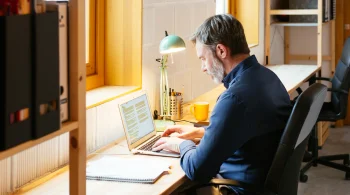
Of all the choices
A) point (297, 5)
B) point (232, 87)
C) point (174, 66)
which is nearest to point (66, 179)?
point (232, 87)

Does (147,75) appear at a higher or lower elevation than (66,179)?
higher

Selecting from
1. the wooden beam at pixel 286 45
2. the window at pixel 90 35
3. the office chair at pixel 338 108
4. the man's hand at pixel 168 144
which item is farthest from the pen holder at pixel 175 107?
the wooden beam at pixel 286 45

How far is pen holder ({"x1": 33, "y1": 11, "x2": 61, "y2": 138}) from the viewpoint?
1.47 meters

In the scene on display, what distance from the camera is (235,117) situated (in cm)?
245

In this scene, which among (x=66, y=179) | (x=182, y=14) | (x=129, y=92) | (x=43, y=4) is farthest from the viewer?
(x=182, y=14)

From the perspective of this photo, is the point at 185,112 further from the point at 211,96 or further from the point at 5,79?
the point at 5,79

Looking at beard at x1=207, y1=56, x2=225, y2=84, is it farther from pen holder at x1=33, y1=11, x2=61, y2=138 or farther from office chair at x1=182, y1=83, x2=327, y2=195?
pen holder at x1=33, y1=11, x2=61, y2=138

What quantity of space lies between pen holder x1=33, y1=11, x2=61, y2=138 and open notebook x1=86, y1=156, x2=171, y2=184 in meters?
0.86

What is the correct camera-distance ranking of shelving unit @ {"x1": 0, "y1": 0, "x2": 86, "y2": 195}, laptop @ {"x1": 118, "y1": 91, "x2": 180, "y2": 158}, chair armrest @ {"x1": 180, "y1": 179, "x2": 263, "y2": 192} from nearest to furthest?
shelving unit @ {"x1": 0, "y1": 0, "x2": 86, "y2": 195}
chair armrest @ {"x1": 180, "y1": 179, "x2": 263, "y2": 192}
laptop @ {"x1": 118, "y1": 91, "x2": 180, "y2": 158}

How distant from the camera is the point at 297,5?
566 cm

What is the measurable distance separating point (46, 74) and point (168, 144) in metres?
1.33

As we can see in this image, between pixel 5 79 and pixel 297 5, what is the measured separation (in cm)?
459

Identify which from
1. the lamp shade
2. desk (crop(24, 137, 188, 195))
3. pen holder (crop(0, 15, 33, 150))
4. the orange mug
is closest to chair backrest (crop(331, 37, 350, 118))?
the orange mug

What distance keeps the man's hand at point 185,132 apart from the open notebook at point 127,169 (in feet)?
0.87
